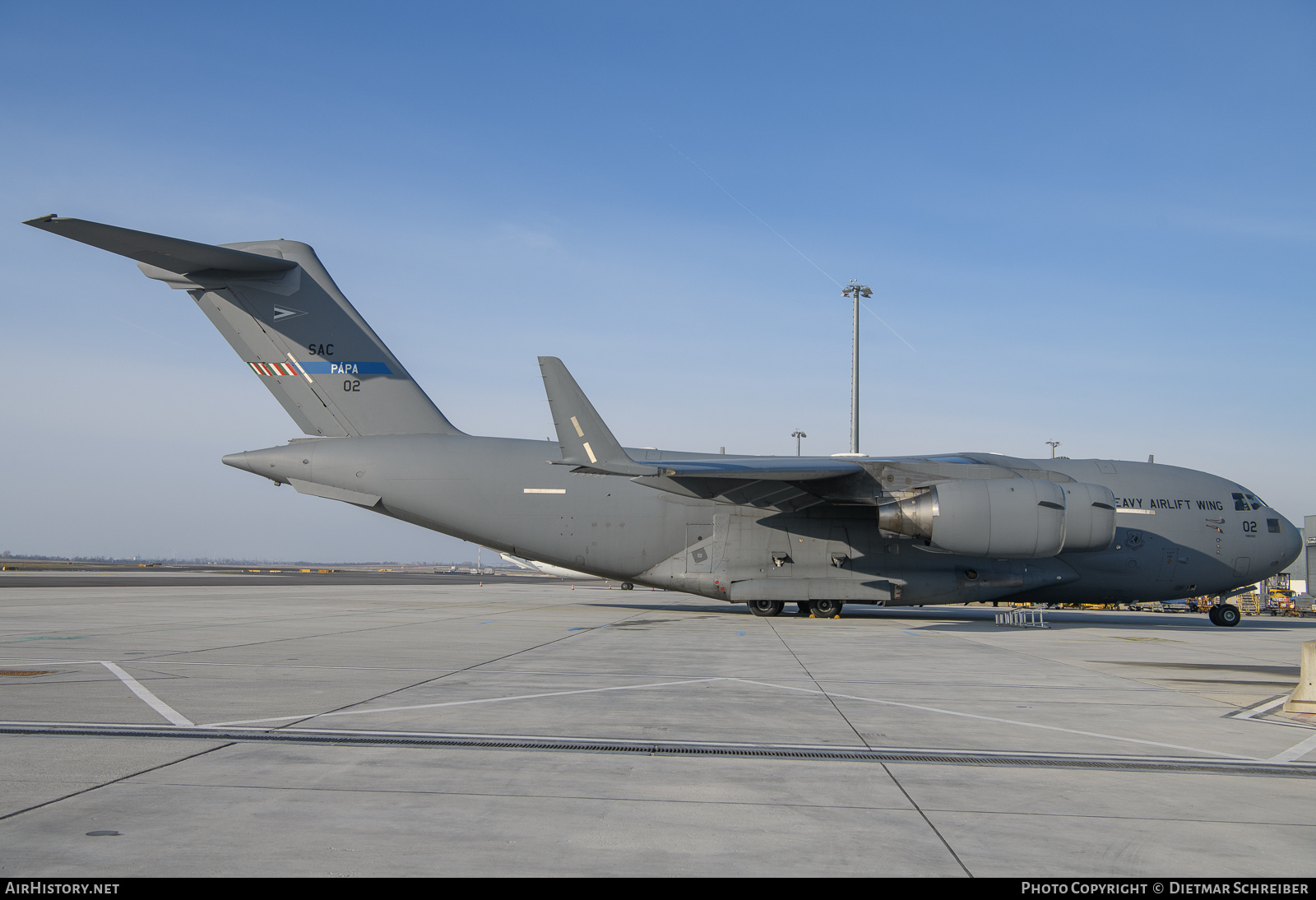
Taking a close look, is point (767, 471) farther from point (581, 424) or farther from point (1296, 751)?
point (1296, 751)

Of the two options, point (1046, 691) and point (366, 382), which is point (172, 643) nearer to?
point (366, 382)

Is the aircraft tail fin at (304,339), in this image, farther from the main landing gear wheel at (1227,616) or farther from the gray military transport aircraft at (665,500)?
the main landing gear wheel at (1227,616)

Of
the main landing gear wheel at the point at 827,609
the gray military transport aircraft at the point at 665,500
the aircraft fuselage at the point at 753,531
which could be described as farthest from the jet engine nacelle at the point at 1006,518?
the main landing gear wheel at the point at 827,609

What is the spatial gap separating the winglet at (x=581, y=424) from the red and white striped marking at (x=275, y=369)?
6324mm

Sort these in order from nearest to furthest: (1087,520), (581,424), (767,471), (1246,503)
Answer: (581,424), (767,471), (1087,520), (1246,503)

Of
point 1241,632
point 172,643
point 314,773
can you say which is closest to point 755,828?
point 314,773

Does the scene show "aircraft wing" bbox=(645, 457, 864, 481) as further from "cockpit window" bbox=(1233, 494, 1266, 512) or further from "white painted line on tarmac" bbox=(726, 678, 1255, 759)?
"cockpit window" bbox=(1233, 494, 1266, 512)

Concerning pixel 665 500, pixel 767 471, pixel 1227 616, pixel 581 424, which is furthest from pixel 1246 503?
pixel 581 424

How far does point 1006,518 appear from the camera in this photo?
1661cm

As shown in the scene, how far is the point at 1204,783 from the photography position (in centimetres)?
492

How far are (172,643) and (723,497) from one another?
416 inches

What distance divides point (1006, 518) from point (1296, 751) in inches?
434

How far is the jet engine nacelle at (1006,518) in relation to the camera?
54.3ft

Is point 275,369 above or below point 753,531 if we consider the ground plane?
above
